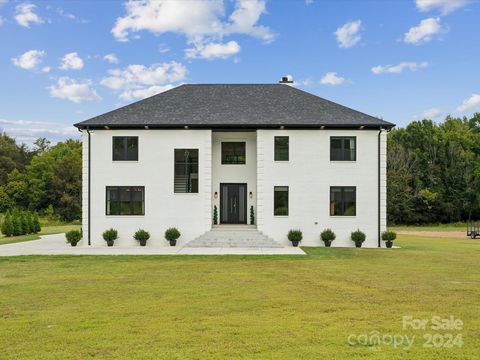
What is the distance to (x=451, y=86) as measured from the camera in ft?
116

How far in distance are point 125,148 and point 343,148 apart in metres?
11.5

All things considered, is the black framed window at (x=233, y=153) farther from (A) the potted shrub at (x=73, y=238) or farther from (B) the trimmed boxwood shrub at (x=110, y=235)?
(A) the potted shrub at (x=73, y=238)

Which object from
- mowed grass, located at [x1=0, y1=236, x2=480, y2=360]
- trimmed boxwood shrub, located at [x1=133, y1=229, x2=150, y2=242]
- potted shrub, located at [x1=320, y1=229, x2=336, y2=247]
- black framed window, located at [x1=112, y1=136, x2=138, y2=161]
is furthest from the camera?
black framed window, located at [x1=112, y1=136, x2=138, y2=161]

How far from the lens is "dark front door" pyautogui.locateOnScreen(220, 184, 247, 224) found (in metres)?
24.9

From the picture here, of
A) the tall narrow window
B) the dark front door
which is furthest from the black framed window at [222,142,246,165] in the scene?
the tall narrow window

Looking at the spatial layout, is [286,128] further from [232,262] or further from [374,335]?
[374,335]

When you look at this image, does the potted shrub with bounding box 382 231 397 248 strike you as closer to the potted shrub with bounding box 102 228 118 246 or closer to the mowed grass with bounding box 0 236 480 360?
the mowed grass with bounding box 0 236 480 360

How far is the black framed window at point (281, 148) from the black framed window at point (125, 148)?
742 centimetres

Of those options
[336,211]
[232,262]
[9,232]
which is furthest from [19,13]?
[336,211]

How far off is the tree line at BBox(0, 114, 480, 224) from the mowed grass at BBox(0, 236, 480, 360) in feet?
127

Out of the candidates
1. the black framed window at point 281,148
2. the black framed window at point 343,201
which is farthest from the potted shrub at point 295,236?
the black framed window at point 281,148

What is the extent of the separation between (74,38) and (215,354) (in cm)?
2617

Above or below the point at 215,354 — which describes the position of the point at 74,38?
above

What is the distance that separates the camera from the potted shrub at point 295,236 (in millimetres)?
22250
